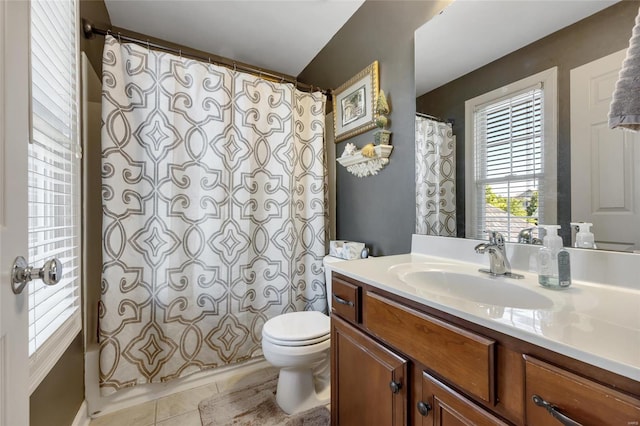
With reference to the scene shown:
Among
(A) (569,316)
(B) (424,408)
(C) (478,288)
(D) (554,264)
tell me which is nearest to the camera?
(A) (569,316)

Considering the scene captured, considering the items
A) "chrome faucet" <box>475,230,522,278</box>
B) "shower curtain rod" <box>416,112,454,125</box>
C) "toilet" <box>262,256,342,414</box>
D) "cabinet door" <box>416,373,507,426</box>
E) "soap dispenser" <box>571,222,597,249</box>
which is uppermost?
"shower curtain rod" <box>416,112,454,125</box>

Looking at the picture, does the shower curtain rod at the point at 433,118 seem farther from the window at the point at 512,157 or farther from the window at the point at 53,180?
the window at the point at 53,180

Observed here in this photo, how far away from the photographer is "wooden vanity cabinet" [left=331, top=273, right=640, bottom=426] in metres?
0.46

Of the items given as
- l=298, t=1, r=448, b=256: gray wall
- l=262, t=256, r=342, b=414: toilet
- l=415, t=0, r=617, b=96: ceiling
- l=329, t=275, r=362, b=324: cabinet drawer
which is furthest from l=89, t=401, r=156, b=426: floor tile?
l=415, t=0, r=617, b=96: ceiling

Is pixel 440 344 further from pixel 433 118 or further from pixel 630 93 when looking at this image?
pixel 433 118

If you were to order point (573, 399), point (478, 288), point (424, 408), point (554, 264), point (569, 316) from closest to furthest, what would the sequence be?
point (573, 399) → point (569, 316) → point (424, 408) → point (554, 264) → point (478, 288)

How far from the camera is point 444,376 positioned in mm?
687

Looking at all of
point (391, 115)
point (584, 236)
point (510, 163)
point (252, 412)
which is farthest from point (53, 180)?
point (584, 236)

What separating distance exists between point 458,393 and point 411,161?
106 cm

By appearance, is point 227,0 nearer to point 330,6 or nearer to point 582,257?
point 330,6

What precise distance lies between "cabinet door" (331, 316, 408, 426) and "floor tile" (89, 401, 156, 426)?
3.45 ft

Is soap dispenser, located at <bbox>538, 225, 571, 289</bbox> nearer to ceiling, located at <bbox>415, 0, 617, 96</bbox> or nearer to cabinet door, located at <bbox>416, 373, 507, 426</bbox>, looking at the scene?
cabinet door, located at <bbox>416, 373, 507, 426</bbox>

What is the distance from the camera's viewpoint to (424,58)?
4.43 feet

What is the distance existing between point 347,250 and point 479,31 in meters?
1.30
